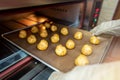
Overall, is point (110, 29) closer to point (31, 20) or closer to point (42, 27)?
point (42, 27)

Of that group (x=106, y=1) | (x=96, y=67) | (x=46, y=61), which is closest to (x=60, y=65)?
(x=46, y=61)

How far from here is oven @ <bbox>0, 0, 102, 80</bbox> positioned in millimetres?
582

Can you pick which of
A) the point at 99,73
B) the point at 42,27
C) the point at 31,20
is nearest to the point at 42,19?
the point at 31,20

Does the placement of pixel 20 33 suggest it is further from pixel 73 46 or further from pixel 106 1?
pixel 106 1

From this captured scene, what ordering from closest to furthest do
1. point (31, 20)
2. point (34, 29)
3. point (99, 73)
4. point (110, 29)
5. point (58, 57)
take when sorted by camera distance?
point (99, 73)
point (58, 57)
point (110, 29)
point (34, 29)
point (31, 20)

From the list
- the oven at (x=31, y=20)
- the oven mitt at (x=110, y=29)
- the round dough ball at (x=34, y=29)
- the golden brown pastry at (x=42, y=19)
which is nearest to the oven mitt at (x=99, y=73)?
the oven at (x=31, y=20)

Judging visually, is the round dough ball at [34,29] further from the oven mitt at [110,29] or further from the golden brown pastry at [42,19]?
the oven mitt at [110,29]

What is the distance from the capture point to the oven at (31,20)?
582 millimetres

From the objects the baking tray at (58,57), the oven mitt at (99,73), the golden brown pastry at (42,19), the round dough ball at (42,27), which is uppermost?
the oven mitt at (99,73)

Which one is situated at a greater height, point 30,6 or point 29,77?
point 30,6

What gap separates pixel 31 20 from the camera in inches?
53.1

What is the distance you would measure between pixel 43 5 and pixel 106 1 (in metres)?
0.94

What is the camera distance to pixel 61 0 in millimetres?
883

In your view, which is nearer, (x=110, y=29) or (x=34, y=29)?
(x=110, y=29)
